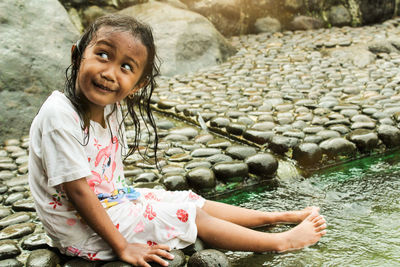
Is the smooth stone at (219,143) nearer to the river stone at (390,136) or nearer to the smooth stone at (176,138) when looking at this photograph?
the smooth stone at (176,138)

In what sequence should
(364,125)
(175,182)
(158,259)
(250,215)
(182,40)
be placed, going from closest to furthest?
(158,259) < (250,215) < (175,182) < (364,125) < (182,40)

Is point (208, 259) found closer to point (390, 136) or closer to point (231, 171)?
point (231, 171)

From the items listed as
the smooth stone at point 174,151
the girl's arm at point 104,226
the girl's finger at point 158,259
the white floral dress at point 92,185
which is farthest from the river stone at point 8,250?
the smooth stone at point 174,151

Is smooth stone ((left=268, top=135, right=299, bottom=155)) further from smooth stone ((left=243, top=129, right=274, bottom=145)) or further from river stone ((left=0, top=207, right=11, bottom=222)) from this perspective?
river stone ((left=0, top=207, right=11, bottom=222))

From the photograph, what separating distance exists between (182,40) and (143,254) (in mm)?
4578

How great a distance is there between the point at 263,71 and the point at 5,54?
3005 mm

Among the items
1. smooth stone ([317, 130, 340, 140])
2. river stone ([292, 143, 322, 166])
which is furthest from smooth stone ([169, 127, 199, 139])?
smooth stone ([317, 130, 340, 140])

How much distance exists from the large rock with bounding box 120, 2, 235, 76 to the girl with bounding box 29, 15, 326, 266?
3676 millimetres

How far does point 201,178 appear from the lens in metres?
2.58

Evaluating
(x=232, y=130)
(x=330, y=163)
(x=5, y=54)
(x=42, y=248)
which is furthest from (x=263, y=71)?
(x=42, y=248)

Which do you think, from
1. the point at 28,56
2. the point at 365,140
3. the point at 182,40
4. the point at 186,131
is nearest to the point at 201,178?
the point at 186,131

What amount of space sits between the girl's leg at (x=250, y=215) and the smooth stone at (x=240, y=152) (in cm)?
72

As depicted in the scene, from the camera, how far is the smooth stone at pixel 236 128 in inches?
131

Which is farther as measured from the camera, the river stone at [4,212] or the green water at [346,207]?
the river stone at [4,212]
